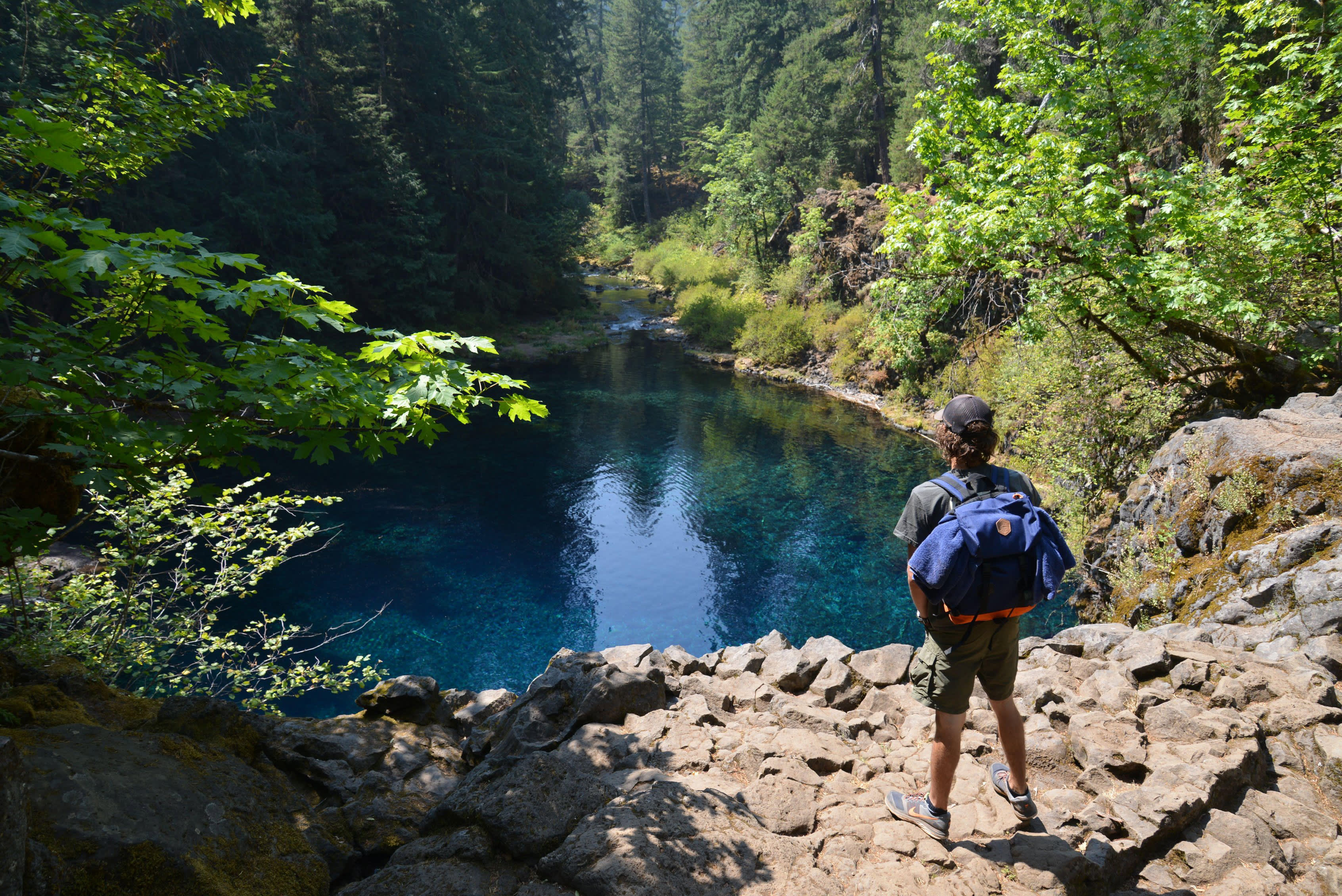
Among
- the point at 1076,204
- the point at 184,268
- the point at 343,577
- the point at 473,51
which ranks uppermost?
the point at 473,51

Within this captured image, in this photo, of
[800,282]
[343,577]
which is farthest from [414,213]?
[343,577]

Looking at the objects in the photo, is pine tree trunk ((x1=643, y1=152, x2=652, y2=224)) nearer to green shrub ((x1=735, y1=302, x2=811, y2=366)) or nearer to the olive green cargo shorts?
green shrub ((x1=735, y1=302, x2=811, y2=366))

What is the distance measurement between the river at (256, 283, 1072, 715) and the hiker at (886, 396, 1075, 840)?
6.43 metres

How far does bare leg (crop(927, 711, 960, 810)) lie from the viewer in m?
3.04

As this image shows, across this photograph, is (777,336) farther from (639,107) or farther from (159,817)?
(639,107)

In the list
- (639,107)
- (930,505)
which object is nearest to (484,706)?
(930,505)

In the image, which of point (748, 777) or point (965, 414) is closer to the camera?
point (965, 414)

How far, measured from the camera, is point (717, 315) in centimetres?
2861

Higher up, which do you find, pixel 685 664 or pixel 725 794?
pixel 725 794

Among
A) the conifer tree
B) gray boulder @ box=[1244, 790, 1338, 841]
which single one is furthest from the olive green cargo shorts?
the conifer tree

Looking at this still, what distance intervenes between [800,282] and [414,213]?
14536mm

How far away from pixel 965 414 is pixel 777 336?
2291 cm

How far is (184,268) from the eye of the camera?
2.59 metres

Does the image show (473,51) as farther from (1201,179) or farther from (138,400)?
(138,400)
